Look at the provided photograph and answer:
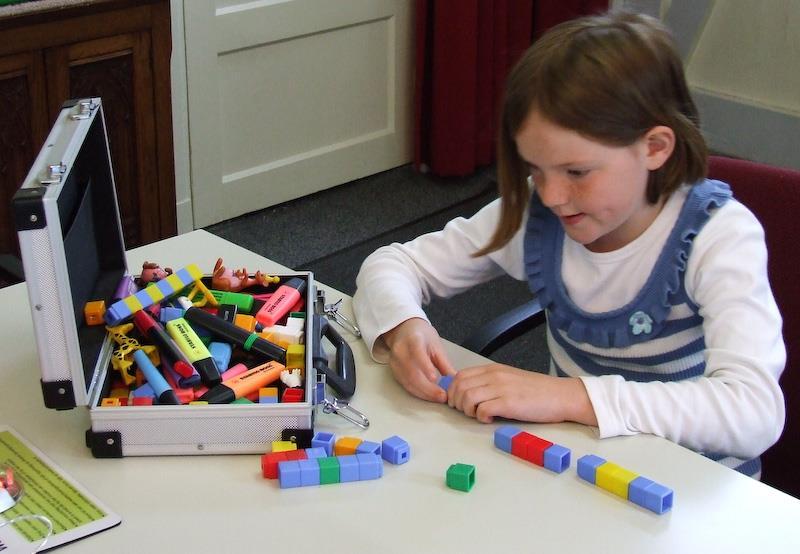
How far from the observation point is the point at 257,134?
340 cm

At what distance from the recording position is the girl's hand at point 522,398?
1091 millimetres

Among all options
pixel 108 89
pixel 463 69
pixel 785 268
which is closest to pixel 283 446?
pixel 785 268

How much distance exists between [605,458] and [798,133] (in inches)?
122

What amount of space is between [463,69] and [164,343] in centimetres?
263

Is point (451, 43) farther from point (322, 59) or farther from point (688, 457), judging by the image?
point (688, 457)

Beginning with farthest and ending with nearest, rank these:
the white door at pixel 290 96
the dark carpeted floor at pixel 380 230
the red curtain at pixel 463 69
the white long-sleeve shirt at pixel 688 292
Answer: the red curtain at pixel 463 69 < the white door at pixel 290 96 < the dark carpeted floor at pixel 380 230 < the white long-sleeve shirt at pixel 688 292

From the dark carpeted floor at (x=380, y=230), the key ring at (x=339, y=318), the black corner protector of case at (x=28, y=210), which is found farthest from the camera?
the dark carpeted floor at (x=380, y=230)

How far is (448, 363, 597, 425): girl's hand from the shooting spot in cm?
109

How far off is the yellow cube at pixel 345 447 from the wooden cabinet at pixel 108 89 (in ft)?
5.50

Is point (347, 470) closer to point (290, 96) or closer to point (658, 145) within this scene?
point (658, 145)

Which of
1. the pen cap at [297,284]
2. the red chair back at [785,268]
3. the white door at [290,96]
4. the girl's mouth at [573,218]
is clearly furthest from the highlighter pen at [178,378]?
the white door at [290,96]

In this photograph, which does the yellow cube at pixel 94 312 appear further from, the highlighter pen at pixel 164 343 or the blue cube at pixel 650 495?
the blue cube at pixel 650 495

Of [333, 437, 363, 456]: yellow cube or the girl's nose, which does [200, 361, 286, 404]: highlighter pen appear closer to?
[333, 437, 363, 456]: yellow cube

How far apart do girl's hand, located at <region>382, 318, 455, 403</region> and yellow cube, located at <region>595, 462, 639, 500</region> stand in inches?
8.4
